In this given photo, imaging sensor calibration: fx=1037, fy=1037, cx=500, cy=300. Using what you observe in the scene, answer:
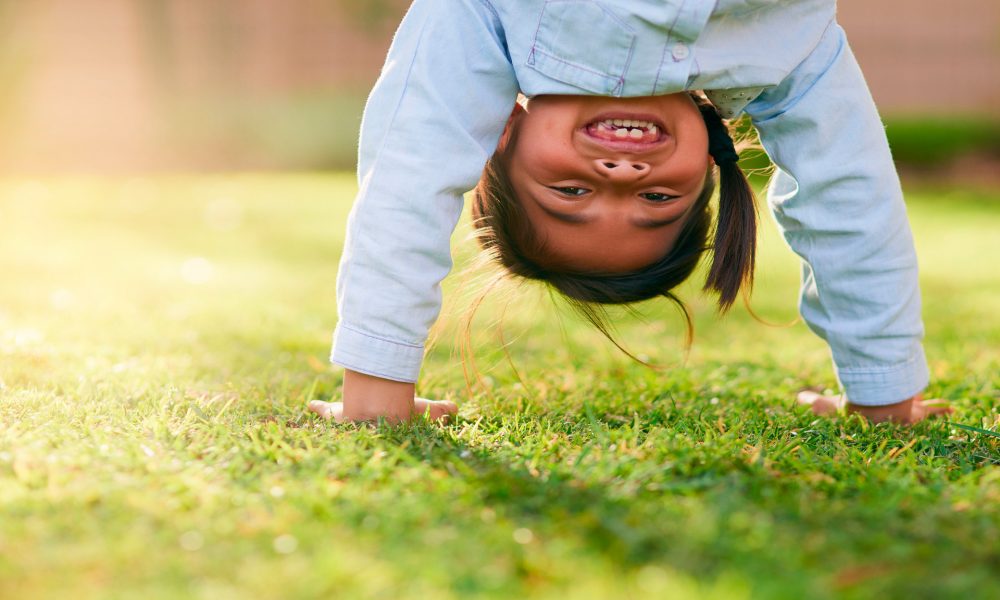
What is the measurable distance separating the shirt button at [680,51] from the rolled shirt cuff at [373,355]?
28.9 inches

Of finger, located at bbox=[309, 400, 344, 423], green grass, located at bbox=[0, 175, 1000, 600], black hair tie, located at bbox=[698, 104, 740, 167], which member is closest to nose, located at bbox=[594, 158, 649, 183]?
black hair tie, located at bbox=[698, 104, 740, 167]

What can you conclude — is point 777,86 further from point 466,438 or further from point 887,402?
point 466,438

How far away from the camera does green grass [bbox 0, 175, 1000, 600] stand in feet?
3.84

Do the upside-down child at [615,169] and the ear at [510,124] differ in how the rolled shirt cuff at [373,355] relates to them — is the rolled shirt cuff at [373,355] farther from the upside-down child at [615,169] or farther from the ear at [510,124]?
the ear at [510,124]

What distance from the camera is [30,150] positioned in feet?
40.1

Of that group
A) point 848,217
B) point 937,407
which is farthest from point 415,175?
point 937,407

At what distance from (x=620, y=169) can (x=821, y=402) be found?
0.78 metres

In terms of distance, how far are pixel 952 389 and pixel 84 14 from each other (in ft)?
46.1

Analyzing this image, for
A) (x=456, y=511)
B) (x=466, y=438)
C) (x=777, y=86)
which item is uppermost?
(x=777, y=86)

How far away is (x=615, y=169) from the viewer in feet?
6.35

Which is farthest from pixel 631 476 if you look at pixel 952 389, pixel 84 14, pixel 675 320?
pixel 84 14

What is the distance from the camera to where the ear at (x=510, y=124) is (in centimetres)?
213

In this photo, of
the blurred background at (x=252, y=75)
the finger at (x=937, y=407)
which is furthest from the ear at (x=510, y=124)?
the blurred background at (x=252, y=75)

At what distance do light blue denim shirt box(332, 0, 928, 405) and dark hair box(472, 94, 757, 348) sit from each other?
0.13 m
